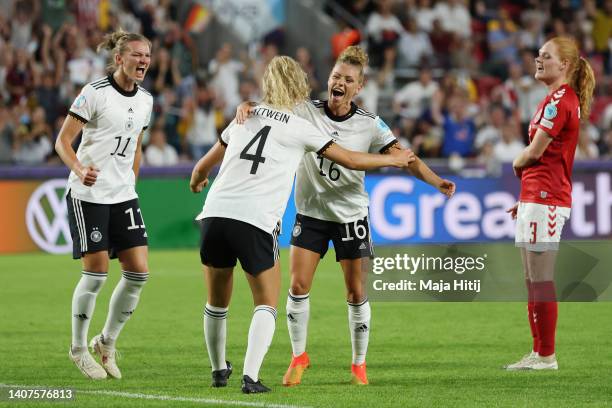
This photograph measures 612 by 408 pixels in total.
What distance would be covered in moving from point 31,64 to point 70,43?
2.33 feet

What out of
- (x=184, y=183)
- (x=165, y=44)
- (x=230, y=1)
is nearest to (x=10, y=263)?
(x=184, y=183)

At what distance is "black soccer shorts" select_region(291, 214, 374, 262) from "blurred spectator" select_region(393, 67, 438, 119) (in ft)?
43.2

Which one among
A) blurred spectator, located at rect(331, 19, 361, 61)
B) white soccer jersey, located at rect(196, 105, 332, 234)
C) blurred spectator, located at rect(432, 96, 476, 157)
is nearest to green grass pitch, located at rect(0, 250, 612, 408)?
white soccer jersey, located at rect(196, 105, 332, 234)

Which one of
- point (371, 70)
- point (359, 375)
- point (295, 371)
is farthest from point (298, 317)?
point (371, 70)

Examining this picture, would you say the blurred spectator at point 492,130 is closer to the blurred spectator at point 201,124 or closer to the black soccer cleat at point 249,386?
the blurred spectator at point 201,124

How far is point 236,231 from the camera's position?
274 inches

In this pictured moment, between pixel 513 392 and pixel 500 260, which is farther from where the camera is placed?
pixel 500 260

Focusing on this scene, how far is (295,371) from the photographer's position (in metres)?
7.74

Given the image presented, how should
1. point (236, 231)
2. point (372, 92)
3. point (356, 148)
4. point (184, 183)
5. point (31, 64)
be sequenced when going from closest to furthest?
point (236, 231), point (356, 148), point (184, 183), point (31, 64), point (372, 92)

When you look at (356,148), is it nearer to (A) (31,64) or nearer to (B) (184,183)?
(B) (184,183)

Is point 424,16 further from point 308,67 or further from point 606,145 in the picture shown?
point 606,145

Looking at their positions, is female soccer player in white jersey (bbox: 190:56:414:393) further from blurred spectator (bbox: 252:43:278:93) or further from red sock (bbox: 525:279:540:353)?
blurred spectator (bbox: 252:43:278:93)

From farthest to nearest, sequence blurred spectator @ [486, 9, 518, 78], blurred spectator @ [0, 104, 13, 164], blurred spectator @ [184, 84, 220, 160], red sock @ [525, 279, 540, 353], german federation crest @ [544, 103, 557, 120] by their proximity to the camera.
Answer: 1. blurred spectator @ [486, 9, 518, 78]
2. blurred spectator @ [184, 84, 220, 160]
3. blurred spectator @ [0, 104, 13, 164]
4. red sock @ [525, 279, 540, 353]
5. german federation crest @ [544, 103, 557, 120]

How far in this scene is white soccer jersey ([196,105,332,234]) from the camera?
6.99 metres
